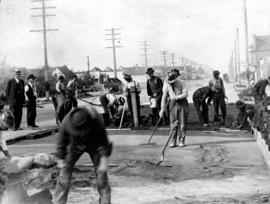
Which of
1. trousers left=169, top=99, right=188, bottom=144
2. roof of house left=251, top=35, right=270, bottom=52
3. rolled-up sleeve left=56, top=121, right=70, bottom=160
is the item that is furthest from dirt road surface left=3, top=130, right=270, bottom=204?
roof of house left=251, top=35, right=270, bottom=52

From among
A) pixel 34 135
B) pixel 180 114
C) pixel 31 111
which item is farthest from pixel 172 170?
pixel 31 111

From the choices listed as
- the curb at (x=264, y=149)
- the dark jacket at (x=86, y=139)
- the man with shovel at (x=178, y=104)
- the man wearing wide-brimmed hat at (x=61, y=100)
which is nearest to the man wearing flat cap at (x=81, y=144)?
the dark jacket at (x=86, y=139)

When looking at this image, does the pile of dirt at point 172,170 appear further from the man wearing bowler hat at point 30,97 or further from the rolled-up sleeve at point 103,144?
the man wearing bowler hat at point 30,97

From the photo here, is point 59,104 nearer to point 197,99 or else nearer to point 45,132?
point 45,132

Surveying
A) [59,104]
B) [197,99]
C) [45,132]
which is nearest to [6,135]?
[45,132]

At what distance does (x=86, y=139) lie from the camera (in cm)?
576

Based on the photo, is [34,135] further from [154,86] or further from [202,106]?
[202,106]

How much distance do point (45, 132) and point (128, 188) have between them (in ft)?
25.6

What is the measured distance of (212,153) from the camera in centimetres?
1065

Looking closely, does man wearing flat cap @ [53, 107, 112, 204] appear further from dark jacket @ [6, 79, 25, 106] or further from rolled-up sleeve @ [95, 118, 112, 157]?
dark jacket @ [6, 79, 25, 106]

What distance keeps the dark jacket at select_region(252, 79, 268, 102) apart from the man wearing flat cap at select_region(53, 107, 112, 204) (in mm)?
10176

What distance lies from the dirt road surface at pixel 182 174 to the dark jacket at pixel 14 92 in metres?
3.46

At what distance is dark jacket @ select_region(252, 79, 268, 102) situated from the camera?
49.8ft

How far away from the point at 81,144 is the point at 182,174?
2.94 m
